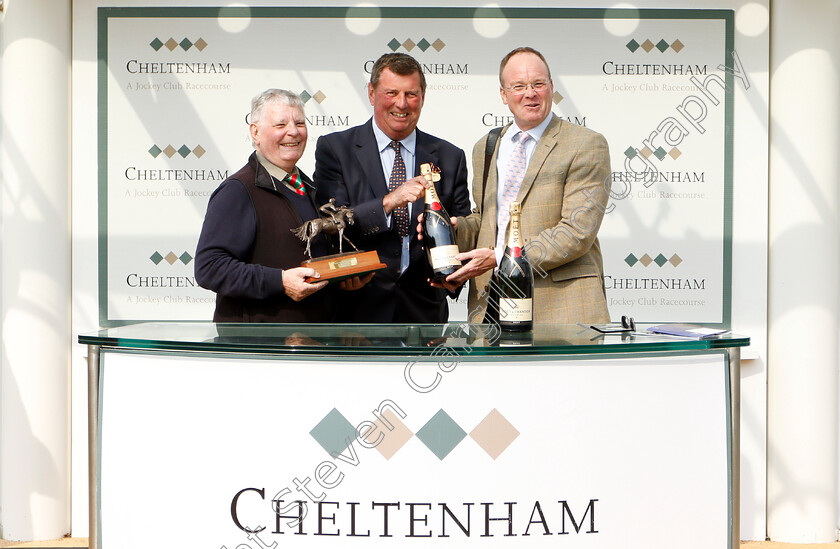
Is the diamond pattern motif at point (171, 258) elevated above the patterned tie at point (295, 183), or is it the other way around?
the patterned tie at point (295, 183)

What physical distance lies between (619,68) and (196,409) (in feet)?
9.29

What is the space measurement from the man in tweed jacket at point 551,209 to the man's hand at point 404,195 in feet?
0.90

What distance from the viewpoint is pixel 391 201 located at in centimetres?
283

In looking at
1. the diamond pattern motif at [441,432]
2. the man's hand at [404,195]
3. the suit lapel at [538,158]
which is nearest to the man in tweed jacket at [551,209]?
the suit lapel at [538,158]

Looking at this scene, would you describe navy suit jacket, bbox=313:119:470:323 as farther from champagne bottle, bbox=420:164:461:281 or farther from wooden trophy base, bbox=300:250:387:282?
wooden trophy base, bbox=300:250:387:282

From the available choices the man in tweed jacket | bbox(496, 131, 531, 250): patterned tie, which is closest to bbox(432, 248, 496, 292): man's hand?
the man in tweed jacket

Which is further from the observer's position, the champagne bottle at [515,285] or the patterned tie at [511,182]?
the patterned tie at [511,182]

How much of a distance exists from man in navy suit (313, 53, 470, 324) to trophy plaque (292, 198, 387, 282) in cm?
18

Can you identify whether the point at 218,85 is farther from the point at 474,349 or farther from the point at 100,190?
the point at 474,349

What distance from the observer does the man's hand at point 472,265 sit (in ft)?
8.77

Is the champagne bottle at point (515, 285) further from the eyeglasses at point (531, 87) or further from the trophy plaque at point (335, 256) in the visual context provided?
the eyeglasses at point (531, 87)

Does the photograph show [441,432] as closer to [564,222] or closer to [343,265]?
[343,265]

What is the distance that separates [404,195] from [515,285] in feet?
2.19

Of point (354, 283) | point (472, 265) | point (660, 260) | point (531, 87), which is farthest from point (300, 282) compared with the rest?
point (660, 260)
